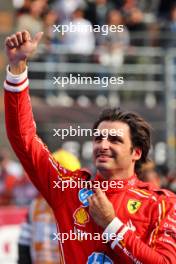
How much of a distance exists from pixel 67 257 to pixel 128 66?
366 inches

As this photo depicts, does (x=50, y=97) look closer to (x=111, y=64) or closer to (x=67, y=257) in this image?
(x=111, y=64)

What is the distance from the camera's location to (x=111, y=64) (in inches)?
552

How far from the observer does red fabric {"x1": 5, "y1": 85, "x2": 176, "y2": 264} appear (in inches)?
201

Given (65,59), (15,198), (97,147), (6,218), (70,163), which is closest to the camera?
(97,147)

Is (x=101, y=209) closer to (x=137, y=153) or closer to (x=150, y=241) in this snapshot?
(x=150, y=241)

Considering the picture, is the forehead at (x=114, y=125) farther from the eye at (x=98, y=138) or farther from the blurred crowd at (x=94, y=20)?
the blurred crowd at (x=94, y=20)

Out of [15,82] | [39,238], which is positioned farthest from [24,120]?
[39,238]

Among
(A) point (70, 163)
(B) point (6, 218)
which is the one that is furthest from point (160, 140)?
(A) point (70, 163)

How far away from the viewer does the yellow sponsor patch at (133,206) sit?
5.30 metres

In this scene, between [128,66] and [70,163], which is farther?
[128,66]

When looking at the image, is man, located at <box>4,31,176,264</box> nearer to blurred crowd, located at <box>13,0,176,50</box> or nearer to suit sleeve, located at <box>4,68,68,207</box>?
suit sleeve, located at <box>4,68,68,207</box>

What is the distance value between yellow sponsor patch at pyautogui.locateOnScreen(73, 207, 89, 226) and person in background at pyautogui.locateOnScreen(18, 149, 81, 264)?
2.69 metres

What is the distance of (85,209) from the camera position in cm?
534

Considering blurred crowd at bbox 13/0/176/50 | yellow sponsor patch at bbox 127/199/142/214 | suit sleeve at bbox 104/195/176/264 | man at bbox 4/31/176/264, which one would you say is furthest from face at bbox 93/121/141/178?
blurred crowd at bbox 13/0/176/50
